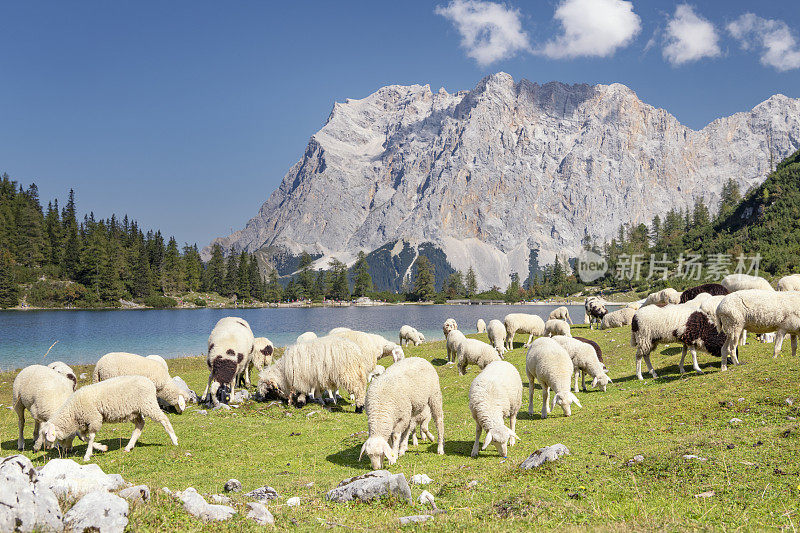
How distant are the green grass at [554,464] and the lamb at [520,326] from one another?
1575 cm

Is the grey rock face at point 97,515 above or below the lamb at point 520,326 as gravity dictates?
above

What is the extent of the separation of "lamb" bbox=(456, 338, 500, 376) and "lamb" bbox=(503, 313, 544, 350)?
33.9 ft

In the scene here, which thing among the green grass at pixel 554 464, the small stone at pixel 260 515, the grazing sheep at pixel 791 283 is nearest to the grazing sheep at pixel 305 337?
the green grass at pixel 554 464

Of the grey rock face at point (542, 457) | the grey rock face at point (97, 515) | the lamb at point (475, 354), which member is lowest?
the lamb at point (475, 354)

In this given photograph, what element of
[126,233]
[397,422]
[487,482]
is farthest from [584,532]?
[126,233]

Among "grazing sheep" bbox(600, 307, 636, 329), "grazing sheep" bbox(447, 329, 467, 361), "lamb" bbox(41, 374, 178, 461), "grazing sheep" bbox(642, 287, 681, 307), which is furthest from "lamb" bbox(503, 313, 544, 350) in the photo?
"lamb" bbox(41, 374, 178, 461)

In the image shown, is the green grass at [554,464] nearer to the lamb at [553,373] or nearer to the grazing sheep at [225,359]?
the lamb at [553,373]

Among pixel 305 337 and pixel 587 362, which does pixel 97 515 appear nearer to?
pixel 587 362

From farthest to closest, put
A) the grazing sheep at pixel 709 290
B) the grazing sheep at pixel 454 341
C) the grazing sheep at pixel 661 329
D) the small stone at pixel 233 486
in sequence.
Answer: the grazing sheep at pixel 709 290, the grazing sheep at pixel 454 341, the grazing sheep at pixel 661 329, the small stone at pixel 233 486

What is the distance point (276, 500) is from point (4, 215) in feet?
574

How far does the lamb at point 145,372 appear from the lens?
16812 mm

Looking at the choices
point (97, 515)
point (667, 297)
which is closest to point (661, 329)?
point (97, 515)

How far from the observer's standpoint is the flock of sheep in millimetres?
11297

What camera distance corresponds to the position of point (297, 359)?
715 inches
